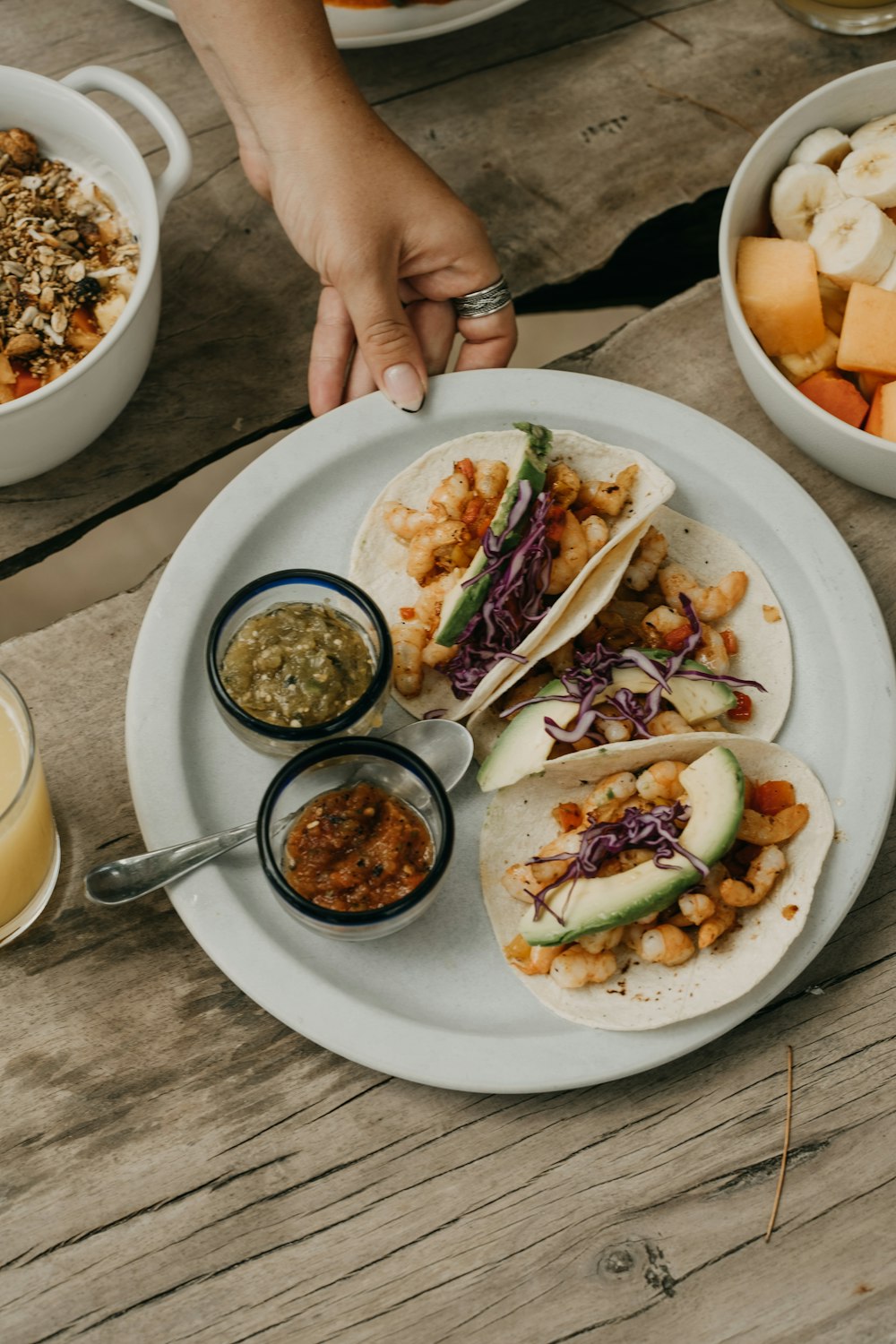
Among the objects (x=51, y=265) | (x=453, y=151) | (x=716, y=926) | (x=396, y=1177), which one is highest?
(x=51, y=265)

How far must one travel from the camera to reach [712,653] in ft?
6.46

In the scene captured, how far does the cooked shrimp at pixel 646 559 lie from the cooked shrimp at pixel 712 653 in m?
0.14

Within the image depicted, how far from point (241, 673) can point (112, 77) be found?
1.10 m

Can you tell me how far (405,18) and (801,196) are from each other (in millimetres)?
920

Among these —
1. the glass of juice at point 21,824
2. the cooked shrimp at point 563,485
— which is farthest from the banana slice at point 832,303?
the glass of juice at point 21,824

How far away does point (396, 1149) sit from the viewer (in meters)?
1.87

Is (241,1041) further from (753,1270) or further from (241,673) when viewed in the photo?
(753,1270)

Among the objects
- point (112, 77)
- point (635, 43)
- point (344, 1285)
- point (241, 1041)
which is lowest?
point (344, 1285)

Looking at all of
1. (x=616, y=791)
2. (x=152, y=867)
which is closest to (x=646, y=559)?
(x=616, y=791)

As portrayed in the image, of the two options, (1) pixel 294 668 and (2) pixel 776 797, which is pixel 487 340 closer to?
(1) pixel 294 668

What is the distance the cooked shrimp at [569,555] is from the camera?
6.43 ft

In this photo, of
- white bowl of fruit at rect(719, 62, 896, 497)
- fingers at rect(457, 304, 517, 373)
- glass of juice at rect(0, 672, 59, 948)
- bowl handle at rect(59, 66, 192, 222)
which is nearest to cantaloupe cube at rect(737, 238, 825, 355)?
white bowl of fruit at rect(719, 62, 896, 497)

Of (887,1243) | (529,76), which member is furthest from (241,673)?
(529,76)

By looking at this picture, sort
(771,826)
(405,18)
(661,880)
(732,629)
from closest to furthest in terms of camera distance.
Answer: (661,880) → (771,826) → (732,629) → (405,18)
